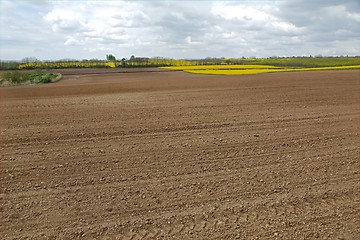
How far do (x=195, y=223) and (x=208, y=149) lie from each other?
302 centimetres

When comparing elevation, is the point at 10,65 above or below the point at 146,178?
above

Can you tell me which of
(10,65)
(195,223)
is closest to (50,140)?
(195,223)

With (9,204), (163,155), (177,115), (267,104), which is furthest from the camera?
(267,104)

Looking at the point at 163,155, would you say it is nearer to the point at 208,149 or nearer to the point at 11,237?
the point at 208,149

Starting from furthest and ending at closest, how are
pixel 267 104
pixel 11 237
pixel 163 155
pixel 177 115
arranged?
pixel 267 104 → pixel 177 115 → pixel 163 155 → pixel 11 237

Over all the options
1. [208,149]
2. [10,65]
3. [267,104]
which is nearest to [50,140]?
[208,149]

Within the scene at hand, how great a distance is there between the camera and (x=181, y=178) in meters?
5.34

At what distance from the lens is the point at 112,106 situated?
525 inches

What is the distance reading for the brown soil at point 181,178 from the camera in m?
3.90

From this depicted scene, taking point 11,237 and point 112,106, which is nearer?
point 11,237

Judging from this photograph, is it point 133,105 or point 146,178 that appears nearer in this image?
point 146,178

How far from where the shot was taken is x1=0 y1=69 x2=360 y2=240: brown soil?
153 inches

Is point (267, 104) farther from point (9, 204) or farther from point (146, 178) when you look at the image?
point (9, 204)

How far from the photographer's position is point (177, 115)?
1084cm
